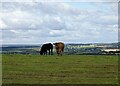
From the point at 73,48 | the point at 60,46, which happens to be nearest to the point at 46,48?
the point at 60,46

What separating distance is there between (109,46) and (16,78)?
3525cm

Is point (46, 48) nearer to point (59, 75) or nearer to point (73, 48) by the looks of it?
point (73, 48)

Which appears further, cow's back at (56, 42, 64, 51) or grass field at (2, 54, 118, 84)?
cow's back at (56, 42, 64, 51)

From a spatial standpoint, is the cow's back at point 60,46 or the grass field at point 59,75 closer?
the grass field at point 59,75

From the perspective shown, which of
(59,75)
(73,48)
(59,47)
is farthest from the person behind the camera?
(73,48)

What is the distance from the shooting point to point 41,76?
2514 centimetres

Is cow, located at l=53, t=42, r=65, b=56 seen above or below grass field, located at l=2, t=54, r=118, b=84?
above

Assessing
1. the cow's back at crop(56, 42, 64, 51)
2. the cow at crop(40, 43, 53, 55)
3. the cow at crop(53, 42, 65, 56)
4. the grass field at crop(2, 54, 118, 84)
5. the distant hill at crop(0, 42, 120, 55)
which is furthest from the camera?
the distant hill at crop(0, 42, 120, 55)

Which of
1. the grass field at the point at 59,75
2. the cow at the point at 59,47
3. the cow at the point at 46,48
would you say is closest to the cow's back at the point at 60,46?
the cow at the point at 59,47

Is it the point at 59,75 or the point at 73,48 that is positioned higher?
the point at 73,48

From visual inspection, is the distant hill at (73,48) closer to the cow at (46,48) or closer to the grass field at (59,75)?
the cow at (46,48)

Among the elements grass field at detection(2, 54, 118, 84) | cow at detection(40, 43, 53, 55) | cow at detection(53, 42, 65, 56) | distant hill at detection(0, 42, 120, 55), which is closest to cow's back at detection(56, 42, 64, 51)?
cow at detection(53, 42, 65, 56)

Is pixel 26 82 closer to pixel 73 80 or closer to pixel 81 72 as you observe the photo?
pixel 73 80

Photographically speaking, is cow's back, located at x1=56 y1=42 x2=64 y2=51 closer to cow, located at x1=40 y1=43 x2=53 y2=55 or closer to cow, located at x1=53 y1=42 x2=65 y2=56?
cow, located at x1=53 y1=42 x2=65 y2=56
